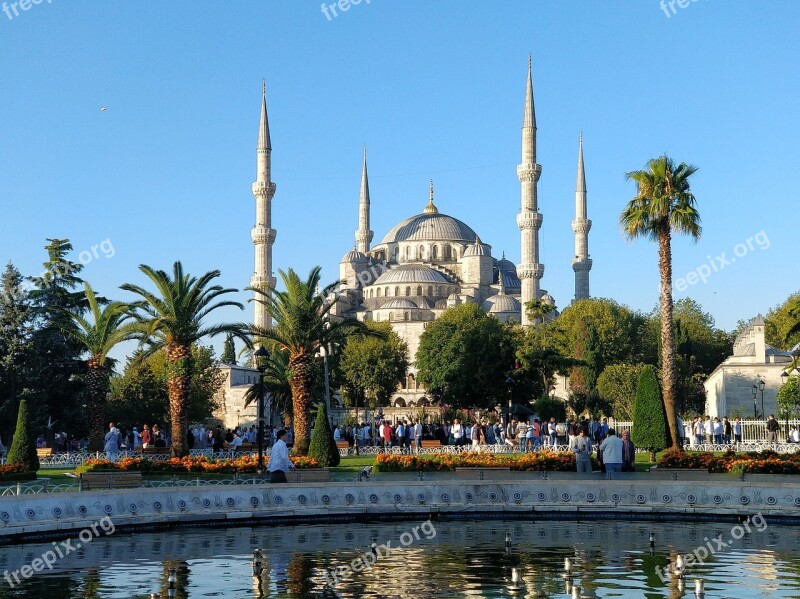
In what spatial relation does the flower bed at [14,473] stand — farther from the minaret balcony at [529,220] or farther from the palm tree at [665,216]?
the minaret balcony at [529,220]

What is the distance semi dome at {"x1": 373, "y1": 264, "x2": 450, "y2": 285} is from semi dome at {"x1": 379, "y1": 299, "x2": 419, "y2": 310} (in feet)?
12.9

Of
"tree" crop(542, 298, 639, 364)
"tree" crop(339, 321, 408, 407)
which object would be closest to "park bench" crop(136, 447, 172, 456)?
"tree" crop(542, 298, 639, 364)

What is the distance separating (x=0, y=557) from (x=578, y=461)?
8.75 metres

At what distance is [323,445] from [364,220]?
6812 centimetres

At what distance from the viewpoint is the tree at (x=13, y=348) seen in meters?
31.1

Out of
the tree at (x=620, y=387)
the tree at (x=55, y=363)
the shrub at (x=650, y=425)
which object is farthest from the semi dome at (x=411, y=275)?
the shrub at (x=650, y=425)

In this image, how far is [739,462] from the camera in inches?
661

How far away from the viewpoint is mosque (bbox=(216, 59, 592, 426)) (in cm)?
5919

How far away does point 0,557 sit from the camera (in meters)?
10.4

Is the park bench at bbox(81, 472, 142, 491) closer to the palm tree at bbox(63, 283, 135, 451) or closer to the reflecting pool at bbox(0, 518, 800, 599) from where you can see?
the reflecting pool at bbox(0, 518, 800, 599)

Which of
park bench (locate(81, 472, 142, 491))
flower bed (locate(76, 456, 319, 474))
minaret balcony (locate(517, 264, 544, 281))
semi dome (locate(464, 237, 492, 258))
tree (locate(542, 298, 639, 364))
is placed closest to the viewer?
park bench (locate(81, 472, 142, 491))

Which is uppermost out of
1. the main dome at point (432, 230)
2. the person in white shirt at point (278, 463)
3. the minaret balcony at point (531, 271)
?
the main dome at point (432, 230)

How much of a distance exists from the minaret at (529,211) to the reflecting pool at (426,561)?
4695 centimetres

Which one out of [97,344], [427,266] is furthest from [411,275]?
[97,344]
